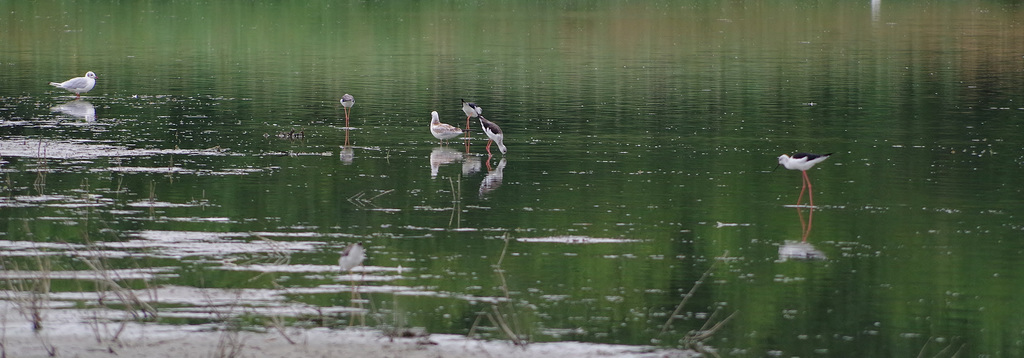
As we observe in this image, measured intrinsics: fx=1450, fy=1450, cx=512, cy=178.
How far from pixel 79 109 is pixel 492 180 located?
15.2 meters

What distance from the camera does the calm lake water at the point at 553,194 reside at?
1419 centimetres

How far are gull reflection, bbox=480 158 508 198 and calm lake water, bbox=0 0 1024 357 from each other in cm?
13

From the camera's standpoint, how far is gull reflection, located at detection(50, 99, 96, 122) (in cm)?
3297

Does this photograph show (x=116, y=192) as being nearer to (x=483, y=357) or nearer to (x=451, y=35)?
(x=483, y=357)

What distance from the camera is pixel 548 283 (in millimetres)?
15219

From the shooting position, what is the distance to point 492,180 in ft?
76.2

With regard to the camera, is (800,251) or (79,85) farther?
(79,85)

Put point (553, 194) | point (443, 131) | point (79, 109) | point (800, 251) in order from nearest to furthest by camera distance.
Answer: point (800, 251), point (553, 194), point (443, 131), point (79, 109)

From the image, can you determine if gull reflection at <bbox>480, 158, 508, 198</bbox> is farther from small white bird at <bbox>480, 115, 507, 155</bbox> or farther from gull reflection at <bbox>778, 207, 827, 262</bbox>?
gull reflection at <bbox>778, 207, 827, 262</bbox>

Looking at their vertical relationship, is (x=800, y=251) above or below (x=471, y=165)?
below

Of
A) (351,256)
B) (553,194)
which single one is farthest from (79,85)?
(351,256)

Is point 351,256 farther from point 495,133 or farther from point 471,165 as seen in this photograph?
point 495,133

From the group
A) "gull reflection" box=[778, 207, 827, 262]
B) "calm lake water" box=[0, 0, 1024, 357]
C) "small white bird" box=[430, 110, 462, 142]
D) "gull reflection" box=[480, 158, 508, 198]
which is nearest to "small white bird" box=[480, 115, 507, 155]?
"calm lake water" box=[0, 0, 1024, 357]

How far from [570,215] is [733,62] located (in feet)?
107
